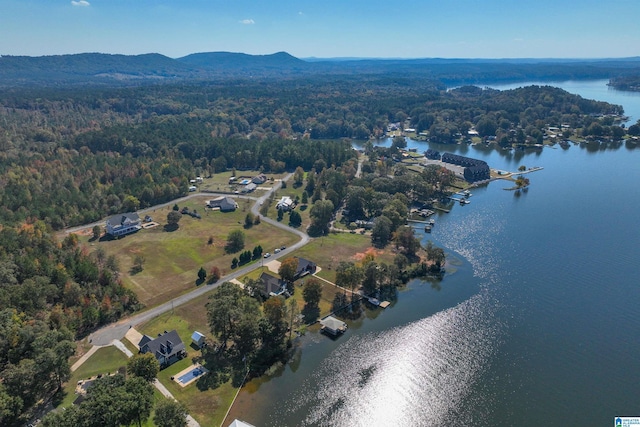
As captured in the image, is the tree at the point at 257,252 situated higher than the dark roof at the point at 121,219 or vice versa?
the dark roof at the point at 121,219

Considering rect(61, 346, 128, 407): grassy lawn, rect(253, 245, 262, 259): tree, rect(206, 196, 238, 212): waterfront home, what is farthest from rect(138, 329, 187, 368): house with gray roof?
rect(206, 196, 238, 212): waterfront home

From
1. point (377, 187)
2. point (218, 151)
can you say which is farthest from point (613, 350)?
point (218, 151)

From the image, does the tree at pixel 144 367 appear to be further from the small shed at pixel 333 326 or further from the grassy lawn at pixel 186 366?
the small shed at pixel 333 326

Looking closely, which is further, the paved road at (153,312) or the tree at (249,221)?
the tree at (249,221)

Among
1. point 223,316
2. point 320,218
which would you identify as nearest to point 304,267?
point 320,218

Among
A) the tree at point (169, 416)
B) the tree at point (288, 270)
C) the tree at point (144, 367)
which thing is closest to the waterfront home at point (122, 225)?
the tree at point (288, 270)

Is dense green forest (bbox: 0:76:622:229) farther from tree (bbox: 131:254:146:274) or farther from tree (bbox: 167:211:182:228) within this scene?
tree (bbox: 131:254:146:274)

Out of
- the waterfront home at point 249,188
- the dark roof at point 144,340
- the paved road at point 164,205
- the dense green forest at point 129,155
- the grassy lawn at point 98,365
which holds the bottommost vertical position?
the grassy lawn at point 98,365
